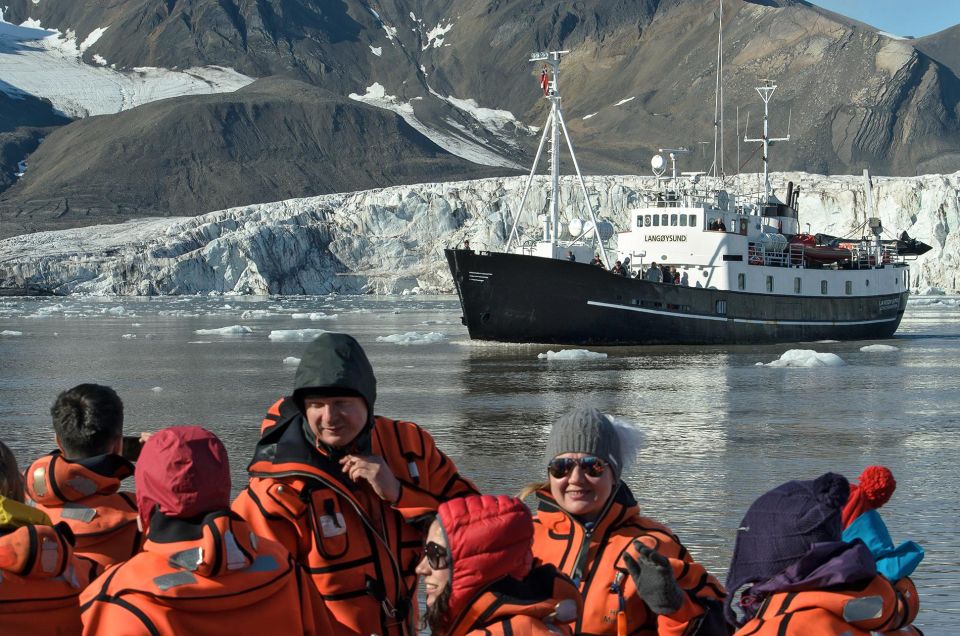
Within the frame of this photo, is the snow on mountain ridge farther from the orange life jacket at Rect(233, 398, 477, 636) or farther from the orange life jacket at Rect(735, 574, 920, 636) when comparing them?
the orange life jacket at Rect(735, 574, 920, 636)

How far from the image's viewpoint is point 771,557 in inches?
105

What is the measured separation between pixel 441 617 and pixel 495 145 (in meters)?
165

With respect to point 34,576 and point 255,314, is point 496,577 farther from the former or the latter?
point 255,314

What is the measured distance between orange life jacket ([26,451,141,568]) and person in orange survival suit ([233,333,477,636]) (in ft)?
1.87

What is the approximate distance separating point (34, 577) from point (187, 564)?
1.81ft

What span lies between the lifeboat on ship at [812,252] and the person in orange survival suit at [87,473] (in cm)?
3027

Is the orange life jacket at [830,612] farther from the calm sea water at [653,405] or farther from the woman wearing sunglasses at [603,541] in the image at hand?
the calm sea water at [653,405]

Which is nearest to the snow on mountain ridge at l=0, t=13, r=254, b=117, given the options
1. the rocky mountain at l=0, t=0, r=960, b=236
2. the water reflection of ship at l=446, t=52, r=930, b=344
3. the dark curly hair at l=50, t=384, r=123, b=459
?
the rocky mountain at l=0, t=0, r=960, b=236

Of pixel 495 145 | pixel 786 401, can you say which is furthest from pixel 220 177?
pixel 786 401

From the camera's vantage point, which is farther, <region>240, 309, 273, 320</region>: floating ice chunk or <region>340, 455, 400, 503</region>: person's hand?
<region>240, 309, 273, 320</region>: floating ice chunk

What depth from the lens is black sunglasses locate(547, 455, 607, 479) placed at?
327cm

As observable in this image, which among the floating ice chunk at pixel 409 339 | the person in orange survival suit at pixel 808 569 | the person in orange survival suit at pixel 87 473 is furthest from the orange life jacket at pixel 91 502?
the floating ice chunk at pixel 409 339

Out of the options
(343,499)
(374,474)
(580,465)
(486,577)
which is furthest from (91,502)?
(486,577)

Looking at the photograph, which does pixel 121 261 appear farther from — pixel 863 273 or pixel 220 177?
pixel 220 177
